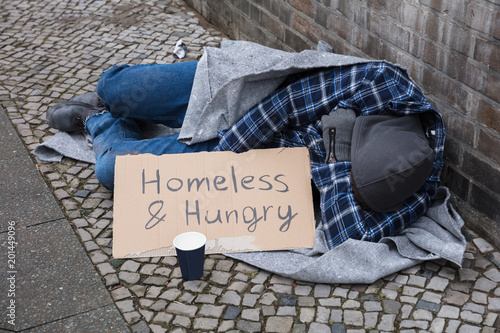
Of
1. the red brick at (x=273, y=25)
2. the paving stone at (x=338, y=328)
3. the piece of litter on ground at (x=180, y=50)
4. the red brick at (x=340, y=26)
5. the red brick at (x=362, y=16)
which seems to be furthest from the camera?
the piece of litter on ground at (x=180, y=50)

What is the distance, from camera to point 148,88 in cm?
354

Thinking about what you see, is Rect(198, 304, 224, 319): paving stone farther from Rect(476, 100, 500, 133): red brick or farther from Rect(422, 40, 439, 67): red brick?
Rect(422, 40, 439, 67): red brick

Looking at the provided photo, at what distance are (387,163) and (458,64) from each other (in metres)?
0.67

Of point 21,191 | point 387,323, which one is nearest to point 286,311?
point 387,323

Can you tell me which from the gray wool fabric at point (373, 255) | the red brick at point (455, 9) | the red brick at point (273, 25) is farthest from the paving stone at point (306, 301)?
the red brick at point (273, 25)

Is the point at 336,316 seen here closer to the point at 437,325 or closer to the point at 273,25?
the point at 437,325

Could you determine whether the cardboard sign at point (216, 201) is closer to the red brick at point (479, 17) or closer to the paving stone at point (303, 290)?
the paving stone at point (303, 290)

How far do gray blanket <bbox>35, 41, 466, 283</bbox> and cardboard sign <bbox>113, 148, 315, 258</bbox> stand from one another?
110 mm

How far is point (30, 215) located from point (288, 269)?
1440 millimetres

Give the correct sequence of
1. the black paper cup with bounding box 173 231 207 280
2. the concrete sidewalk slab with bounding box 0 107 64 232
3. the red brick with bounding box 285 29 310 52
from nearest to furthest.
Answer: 1. the black paper cup with bounding box 173 231 207 280
2. the concrete sidewalk slab with bounding box 0 107 64 232
3. the red brick with bounding box 285 29 310 52

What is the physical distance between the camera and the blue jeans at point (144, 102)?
137 inches

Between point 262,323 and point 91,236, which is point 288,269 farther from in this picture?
point 91,236

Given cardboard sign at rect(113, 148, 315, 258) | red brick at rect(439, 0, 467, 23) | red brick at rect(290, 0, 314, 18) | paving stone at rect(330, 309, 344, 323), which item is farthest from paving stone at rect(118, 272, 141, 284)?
red brick at rect(290, 0, 314, 18)

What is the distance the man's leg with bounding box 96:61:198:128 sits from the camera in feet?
11.6
